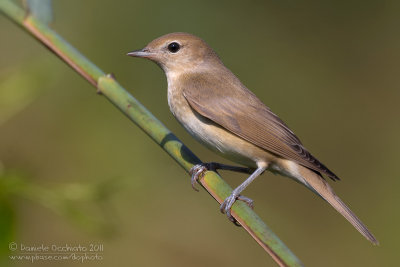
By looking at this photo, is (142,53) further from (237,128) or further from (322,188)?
(322,188)

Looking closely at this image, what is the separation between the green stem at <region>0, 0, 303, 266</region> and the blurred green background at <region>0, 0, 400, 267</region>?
1090 millimetres

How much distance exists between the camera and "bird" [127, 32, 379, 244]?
2914 millimetres

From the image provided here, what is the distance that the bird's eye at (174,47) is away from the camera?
341 centimetres

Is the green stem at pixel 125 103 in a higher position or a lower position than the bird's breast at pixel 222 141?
higher

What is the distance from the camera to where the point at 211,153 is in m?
4.22

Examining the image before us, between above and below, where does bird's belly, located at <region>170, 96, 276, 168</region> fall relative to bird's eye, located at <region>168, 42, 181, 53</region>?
below

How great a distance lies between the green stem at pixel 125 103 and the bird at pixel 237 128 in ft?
1.43

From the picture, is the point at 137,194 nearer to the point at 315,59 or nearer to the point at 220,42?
the point at 220,42

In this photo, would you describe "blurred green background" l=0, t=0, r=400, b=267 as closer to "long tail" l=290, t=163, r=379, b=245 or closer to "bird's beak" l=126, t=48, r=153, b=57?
"bird's beak" l=126, t=48, r=153, b=57

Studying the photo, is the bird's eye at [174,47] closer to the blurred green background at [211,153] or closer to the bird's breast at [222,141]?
the bird's breast at [222,141]

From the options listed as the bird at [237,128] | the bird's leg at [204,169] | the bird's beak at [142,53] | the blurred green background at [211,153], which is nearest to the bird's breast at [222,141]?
the bird at [237,128]

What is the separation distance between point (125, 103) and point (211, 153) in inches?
82.0

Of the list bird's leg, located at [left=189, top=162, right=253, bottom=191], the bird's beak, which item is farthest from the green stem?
the bird's beak

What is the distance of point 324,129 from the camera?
440 cm
